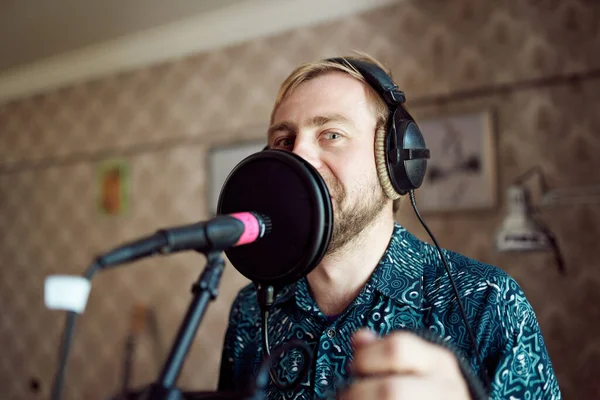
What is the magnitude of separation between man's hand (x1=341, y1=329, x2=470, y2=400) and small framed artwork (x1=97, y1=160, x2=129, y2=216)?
12.0ft

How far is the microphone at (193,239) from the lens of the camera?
20.9 inches

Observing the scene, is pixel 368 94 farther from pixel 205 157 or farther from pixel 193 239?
pixel 205 157

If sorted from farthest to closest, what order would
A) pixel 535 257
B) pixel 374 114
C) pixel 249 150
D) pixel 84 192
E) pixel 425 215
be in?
1. pixel 84 192
2. pixel 249 150
3. pixel 425 215
4. pixel 535 257
5. pixel 374 114

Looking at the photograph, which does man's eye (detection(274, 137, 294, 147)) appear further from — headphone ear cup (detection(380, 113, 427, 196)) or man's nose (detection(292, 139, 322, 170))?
headphone ear cup (detection(380, 113, 427, 196))

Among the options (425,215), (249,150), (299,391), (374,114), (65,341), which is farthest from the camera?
(249,150)

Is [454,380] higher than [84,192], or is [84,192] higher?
[84,192]

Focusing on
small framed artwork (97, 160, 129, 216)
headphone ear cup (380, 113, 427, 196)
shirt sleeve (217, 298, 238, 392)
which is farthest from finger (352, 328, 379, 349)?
small framed artwork (97, 160, 129, 216)

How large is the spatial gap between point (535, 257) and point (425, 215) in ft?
1.82

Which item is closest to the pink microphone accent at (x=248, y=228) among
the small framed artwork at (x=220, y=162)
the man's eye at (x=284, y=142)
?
the man's eye at (x=284, y=142)

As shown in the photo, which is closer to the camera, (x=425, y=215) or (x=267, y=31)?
(x=425, y=215)

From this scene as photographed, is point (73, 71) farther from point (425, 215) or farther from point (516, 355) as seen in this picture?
point (516, 355)

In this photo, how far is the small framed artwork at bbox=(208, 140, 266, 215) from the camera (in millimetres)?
3490

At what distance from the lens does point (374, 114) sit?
1.10m

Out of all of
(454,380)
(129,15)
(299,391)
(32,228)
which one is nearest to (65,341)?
(454,380)
